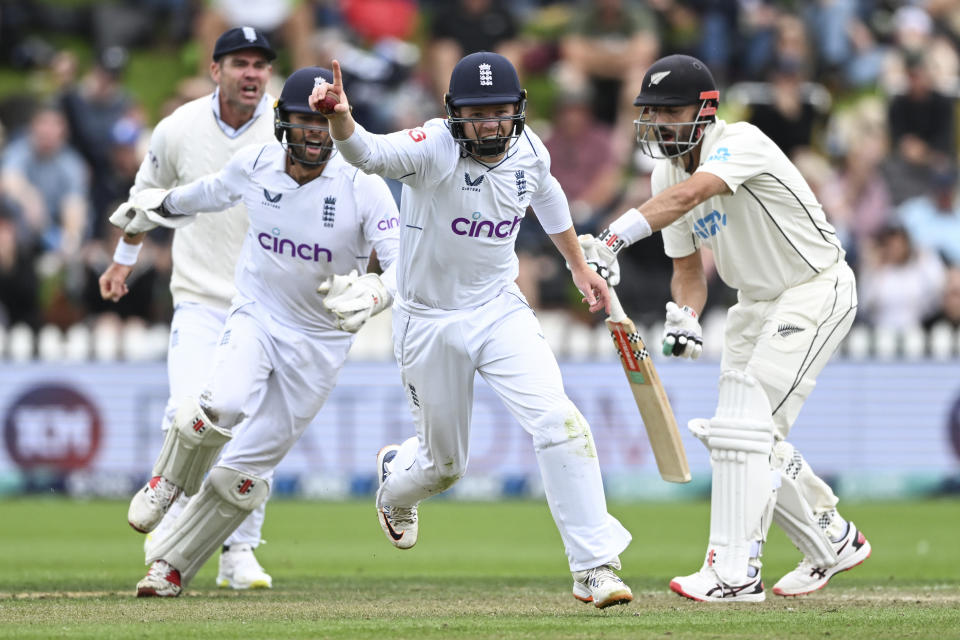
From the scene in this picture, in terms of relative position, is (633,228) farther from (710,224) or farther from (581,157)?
(581,157)

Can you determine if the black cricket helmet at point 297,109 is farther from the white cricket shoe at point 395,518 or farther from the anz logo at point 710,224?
the anz logo at point 710,224

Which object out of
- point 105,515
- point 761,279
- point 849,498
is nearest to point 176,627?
point 761,279

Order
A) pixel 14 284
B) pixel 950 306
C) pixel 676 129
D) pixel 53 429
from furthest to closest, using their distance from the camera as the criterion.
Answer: pixel 950 306 < pixel 14 284 < pixel 53 429 < pixel 676 129

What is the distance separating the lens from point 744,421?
23.2 feet

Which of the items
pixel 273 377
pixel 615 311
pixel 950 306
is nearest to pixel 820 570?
pixel 615 311

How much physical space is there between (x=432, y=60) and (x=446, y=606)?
10513 mm

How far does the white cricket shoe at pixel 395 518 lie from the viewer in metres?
7.57

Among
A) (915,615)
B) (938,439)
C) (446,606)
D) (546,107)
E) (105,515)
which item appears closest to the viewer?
(915,615)

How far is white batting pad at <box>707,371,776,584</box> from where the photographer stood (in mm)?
7047

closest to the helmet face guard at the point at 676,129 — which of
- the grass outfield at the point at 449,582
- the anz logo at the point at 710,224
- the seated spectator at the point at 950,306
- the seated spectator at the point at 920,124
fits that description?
the anz logo at the point at 710,224

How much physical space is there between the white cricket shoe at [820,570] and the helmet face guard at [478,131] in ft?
8.96

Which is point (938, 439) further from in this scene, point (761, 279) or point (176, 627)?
point (176, 627)

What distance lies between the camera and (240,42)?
324 inches

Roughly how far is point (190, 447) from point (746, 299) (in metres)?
2.74
